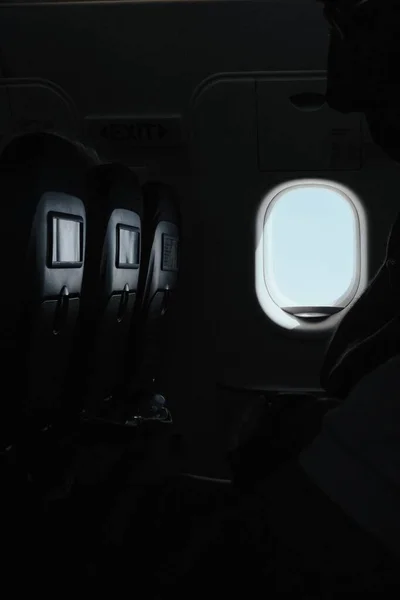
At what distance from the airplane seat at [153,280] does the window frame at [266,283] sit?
0.50m

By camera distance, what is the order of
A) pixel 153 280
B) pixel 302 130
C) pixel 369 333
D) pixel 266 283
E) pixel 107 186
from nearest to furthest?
pixel 369 333 < pixel 107 186 < pixel 153 280 < pixel 302 130 < pixel 266 283

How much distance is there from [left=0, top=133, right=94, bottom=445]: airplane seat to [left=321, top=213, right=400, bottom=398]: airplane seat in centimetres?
77

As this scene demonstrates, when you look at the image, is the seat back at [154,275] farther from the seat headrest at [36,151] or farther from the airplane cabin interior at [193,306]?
the seat headrest at [36,151]

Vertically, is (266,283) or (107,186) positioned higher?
(107,186)

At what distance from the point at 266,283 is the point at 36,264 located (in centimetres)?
204

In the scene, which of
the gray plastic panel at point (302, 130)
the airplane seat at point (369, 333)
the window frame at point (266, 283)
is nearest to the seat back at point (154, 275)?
the window frame at point (266, 283)

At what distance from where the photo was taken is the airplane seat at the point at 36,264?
5.68 feet

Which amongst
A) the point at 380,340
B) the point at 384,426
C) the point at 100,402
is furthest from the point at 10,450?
the point at 384,426

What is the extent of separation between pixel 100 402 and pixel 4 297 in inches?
38.2

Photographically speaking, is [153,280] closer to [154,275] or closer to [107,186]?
[154,275]

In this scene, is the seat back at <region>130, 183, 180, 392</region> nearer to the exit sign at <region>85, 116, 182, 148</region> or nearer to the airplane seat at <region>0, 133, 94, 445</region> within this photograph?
the exit sign at <region>85, 116, 182, 148</region>

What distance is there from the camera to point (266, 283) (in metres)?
3.66

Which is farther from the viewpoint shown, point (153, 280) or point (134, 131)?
point (134, 131)

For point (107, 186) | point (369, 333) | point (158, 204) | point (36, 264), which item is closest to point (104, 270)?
point (107, 186)
